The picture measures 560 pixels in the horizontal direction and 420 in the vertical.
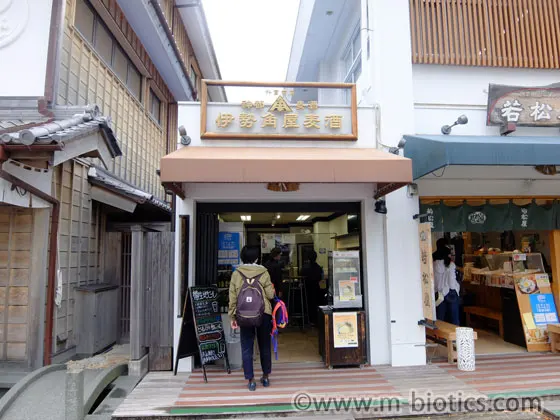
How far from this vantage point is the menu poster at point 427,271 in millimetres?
6395

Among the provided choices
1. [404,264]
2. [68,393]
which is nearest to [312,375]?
[404,264]

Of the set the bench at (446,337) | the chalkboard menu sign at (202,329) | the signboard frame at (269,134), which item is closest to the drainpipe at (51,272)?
the chalkboard menu sign at (202,329)

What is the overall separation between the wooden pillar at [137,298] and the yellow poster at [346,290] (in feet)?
11.3

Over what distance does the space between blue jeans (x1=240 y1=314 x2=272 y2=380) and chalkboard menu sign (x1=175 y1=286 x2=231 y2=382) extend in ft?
2.56

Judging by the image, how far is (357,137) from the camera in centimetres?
701

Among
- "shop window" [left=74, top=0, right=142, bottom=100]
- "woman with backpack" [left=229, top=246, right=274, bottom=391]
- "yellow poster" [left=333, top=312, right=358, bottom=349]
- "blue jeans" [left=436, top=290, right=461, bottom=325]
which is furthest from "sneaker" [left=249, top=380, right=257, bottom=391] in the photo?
"shop window" [left=74, top=0, right=142, bottom=100]

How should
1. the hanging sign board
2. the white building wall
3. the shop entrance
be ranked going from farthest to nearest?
the hanging sign board, the shop entrance, the white building wall

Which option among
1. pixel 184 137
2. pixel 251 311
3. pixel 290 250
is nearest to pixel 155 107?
pixel 290 250

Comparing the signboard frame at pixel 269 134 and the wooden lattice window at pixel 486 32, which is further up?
the wooden lattice window at pixel 486 32

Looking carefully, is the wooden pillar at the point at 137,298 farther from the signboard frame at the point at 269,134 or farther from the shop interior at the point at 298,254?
the signboard frame at the point at 269,134

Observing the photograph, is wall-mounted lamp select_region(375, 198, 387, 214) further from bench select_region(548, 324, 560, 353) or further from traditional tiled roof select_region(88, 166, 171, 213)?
traditional tiled roof select_region(88, 166, 171, 213)

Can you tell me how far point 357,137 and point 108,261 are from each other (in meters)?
6.21

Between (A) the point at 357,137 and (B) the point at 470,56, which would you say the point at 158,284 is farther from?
(B) the point at 470,56

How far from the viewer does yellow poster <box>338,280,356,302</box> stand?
22.4ft
